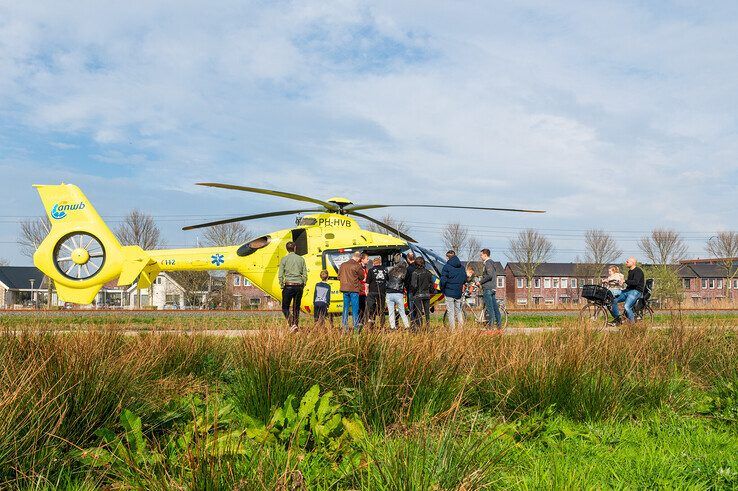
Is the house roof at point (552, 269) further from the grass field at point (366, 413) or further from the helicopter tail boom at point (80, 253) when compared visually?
the grass field at point (366, 413)

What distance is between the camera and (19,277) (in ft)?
259

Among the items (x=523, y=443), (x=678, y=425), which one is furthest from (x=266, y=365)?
(x=678, y=425)

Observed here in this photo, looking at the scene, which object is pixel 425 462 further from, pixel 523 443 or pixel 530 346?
pixel 530 346

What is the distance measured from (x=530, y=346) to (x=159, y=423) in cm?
384

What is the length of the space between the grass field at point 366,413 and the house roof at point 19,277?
7958 centimetres

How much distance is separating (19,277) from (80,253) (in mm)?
73194

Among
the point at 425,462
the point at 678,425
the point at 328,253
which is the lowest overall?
the point at 678,425

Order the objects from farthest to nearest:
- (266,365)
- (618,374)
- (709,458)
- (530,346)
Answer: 1. (530,346)
2. (618,374)
3. (266,365)
4. (709,458)

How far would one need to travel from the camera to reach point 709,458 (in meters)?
4.09

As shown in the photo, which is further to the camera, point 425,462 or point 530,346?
point 530,346

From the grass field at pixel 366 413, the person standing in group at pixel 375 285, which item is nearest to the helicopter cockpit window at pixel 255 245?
the person standing in group at pixel 375 285

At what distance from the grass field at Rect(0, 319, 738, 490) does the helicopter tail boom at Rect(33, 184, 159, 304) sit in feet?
30.3

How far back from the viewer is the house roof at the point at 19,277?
75875mm

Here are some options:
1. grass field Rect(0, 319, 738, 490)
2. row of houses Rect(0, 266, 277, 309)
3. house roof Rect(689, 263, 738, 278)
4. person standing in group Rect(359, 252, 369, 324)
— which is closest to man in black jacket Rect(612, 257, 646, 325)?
person standing in group Rect(359, 252, 369, 324)
